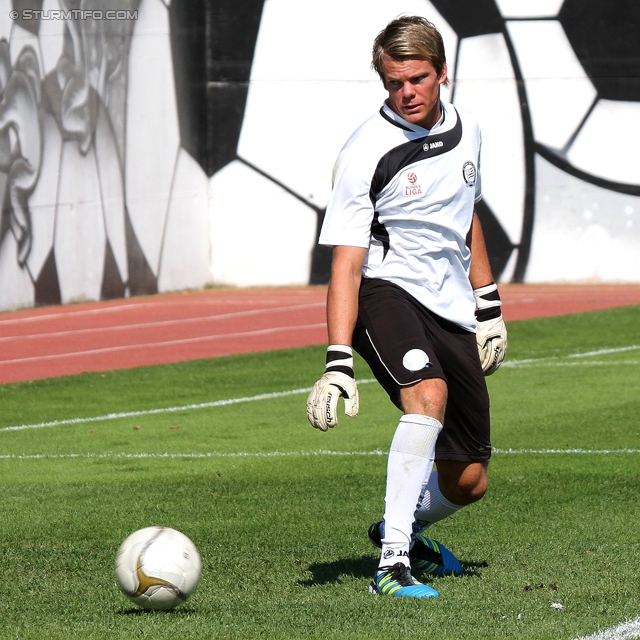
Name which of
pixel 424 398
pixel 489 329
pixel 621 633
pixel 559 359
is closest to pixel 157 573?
pixel 424 398

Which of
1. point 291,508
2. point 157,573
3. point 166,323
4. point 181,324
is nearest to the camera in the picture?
point 157,573

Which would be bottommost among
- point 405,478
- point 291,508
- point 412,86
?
point 291,508

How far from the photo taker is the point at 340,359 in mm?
4895

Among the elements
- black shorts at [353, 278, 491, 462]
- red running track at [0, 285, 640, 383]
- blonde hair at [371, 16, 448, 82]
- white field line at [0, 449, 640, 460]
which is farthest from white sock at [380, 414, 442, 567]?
red running track at [0, 285, 640, 383]

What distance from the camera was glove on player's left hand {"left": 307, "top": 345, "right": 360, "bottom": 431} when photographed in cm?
477

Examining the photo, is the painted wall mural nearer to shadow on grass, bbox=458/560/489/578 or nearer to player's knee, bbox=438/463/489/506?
shadow on grass, bbox=458/560/489/578

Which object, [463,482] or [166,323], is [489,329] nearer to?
[463,482]

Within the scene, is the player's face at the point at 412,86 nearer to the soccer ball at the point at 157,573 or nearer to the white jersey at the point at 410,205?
the white jersey at the point at 410,205

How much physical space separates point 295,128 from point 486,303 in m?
18.2

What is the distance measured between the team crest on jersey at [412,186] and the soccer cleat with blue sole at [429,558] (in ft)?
4.38

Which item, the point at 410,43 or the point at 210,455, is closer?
the point at 410,43

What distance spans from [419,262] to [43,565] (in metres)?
2.08

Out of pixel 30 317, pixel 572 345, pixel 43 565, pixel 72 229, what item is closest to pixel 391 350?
pixel 43 565

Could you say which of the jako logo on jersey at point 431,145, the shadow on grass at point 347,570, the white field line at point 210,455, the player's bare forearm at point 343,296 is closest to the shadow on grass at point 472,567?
the shadow on grass at point 347,570
